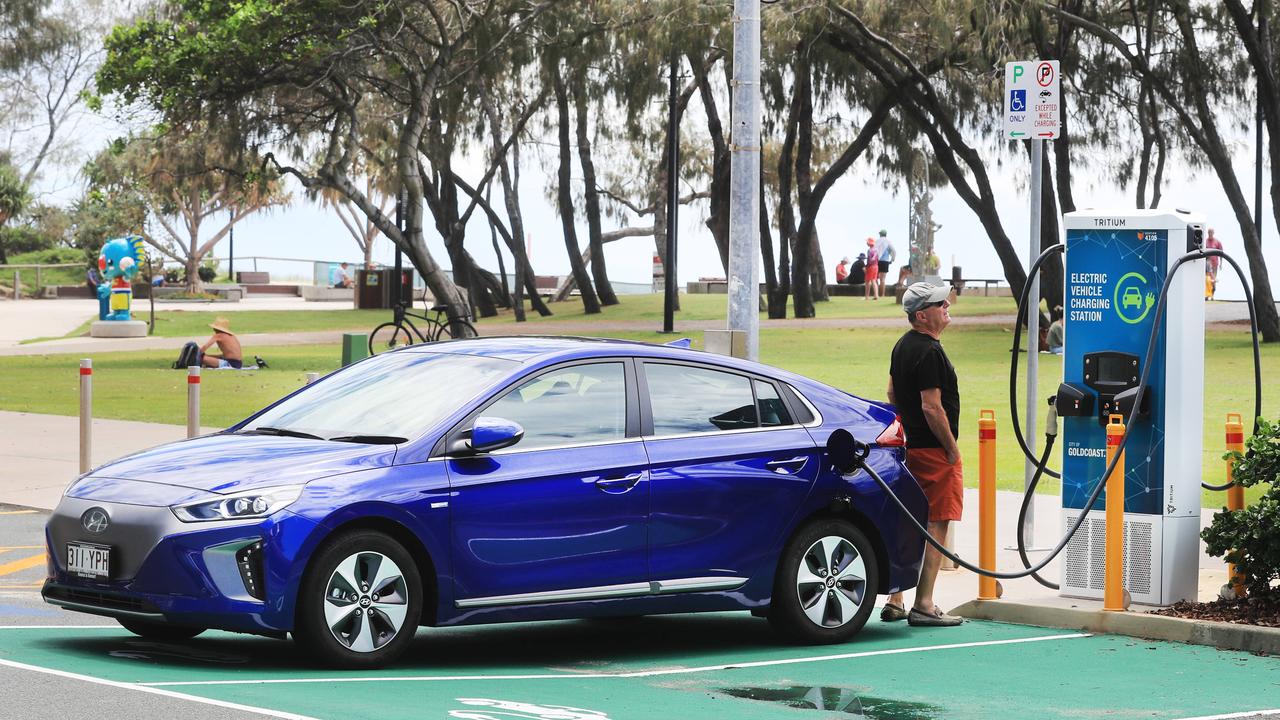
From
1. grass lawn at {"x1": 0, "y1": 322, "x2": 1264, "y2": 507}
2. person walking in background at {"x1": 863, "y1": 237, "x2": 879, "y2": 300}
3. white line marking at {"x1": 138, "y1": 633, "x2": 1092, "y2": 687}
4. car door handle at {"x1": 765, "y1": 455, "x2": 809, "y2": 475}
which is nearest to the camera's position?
white line marking at {"x1": 138, "y1": 633, "x2": 1092, "y2": 687}

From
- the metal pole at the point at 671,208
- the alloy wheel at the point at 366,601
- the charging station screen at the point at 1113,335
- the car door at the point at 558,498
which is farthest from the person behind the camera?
the metal pole at the point at 671,208

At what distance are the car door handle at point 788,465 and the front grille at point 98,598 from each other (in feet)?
10.2

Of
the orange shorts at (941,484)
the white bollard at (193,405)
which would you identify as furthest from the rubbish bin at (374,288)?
the orange shorts at (941,484)

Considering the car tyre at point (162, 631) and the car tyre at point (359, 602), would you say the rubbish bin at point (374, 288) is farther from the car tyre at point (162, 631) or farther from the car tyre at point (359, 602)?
the car tyre at point (359, 602)

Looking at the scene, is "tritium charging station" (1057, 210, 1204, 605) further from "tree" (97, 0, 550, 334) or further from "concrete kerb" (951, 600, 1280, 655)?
"tree" (97, 0, 550, 334)

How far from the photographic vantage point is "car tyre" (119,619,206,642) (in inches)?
323

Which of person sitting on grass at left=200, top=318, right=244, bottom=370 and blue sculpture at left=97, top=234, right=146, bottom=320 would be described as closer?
person sitting on grass at left=200, top=318, right=244, bottom=370

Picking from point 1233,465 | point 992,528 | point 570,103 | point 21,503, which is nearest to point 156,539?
point 992,528

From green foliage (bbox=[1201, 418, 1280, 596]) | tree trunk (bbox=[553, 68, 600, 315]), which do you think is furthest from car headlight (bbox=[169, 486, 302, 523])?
tree trunk (bbox=[553, 68, 600, 315])

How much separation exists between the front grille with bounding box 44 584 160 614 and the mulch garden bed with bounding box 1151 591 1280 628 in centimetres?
532

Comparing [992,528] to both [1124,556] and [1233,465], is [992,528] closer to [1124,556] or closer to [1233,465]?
[1124,556]

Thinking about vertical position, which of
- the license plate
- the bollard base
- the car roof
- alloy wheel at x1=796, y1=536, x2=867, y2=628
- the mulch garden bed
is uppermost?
the car roof

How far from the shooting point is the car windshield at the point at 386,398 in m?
8.05

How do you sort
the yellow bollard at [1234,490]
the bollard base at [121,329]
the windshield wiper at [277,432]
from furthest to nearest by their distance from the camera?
the bollard base at [121,329]
the yellow bollard at [1234,490]
the windshield wiper at [277,432]
